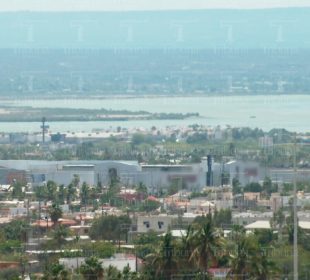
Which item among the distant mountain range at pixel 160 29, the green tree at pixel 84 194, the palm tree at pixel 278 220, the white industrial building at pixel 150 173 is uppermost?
the distant mountain range at pixel 160 29

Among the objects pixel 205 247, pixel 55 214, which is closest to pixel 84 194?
pixel 55 214

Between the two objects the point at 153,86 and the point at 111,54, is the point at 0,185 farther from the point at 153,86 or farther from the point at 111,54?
the point at 111,54

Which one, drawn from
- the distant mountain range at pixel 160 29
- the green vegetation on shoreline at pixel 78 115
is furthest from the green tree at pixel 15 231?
the distant mountain range at pixel 160 29

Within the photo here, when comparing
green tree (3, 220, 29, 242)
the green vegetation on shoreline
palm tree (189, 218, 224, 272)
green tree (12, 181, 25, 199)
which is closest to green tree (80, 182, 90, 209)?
green tree (12, 181, 25, 199)

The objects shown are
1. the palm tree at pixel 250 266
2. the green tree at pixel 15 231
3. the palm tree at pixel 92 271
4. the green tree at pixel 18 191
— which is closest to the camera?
the palm tree at pixel 92 271

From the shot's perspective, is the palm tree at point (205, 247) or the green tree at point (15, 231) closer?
the palm tree at point (205, 247)

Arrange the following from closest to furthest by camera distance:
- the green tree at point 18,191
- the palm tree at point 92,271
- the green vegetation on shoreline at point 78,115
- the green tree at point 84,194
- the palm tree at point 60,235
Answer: the palm tree at point 92,271
the palm tree at point 60,235
the green tree at point 84,194
the green tree at point 18,191
the green vegetation on shoreline at point 78,115

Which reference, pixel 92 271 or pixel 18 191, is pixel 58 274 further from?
pixel 18 191

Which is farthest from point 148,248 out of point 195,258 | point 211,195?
point 211,195

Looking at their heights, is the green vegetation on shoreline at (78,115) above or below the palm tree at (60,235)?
above

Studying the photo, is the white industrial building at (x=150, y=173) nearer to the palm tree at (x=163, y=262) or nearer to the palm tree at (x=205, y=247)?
the palm tree at (x=205, y=247)
